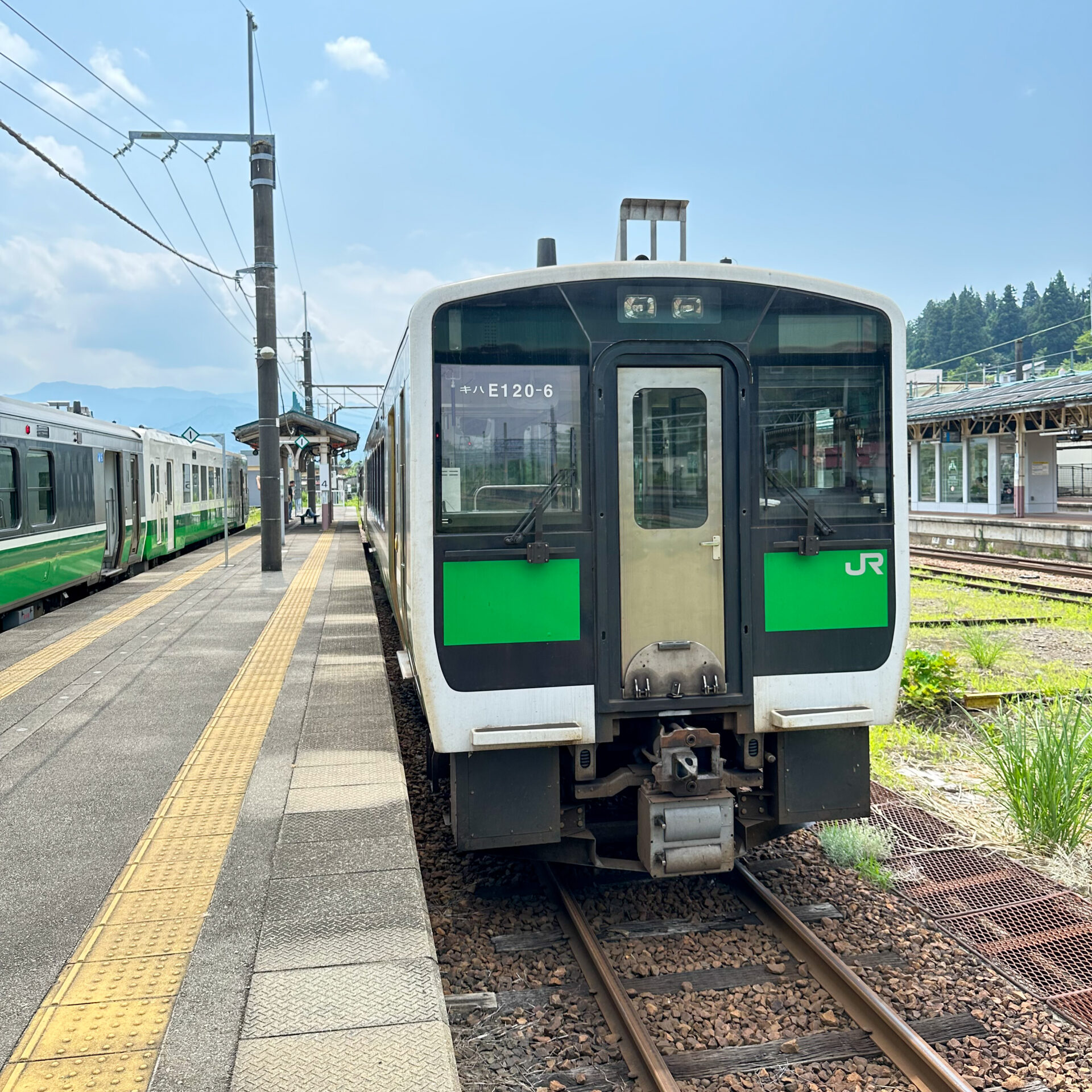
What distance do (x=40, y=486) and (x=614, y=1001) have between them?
10.5m

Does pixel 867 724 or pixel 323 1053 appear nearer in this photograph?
pixel 323 1053

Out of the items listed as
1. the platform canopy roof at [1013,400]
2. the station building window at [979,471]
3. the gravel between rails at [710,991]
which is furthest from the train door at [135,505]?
the station building window at [979,471]

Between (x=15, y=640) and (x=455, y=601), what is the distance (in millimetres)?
7586

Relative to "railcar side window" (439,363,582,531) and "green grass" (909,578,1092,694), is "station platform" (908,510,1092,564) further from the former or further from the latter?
"railcar side window" (439,363,582,531)

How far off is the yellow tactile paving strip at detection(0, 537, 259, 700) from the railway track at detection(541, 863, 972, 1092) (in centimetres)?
547

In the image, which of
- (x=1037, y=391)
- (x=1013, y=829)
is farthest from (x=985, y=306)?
(x=1013, y=829)

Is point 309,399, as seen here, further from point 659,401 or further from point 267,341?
point 659,401

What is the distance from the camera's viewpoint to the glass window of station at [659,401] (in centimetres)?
416

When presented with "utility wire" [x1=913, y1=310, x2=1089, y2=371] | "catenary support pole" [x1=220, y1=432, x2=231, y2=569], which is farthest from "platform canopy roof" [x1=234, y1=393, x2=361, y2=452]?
"utility wire" [x1=913, y1=310, x2=1089, y2=371]

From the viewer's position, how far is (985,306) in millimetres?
122688

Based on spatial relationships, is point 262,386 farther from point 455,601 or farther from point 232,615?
point 455,601

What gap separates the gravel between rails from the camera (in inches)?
130

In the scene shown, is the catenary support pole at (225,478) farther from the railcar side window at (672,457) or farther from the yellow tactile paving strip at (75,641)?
the railcar side window at (672,457)

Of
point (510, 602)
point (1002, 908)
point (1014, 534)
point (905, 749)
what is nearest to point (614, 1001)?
point (510, 602)
